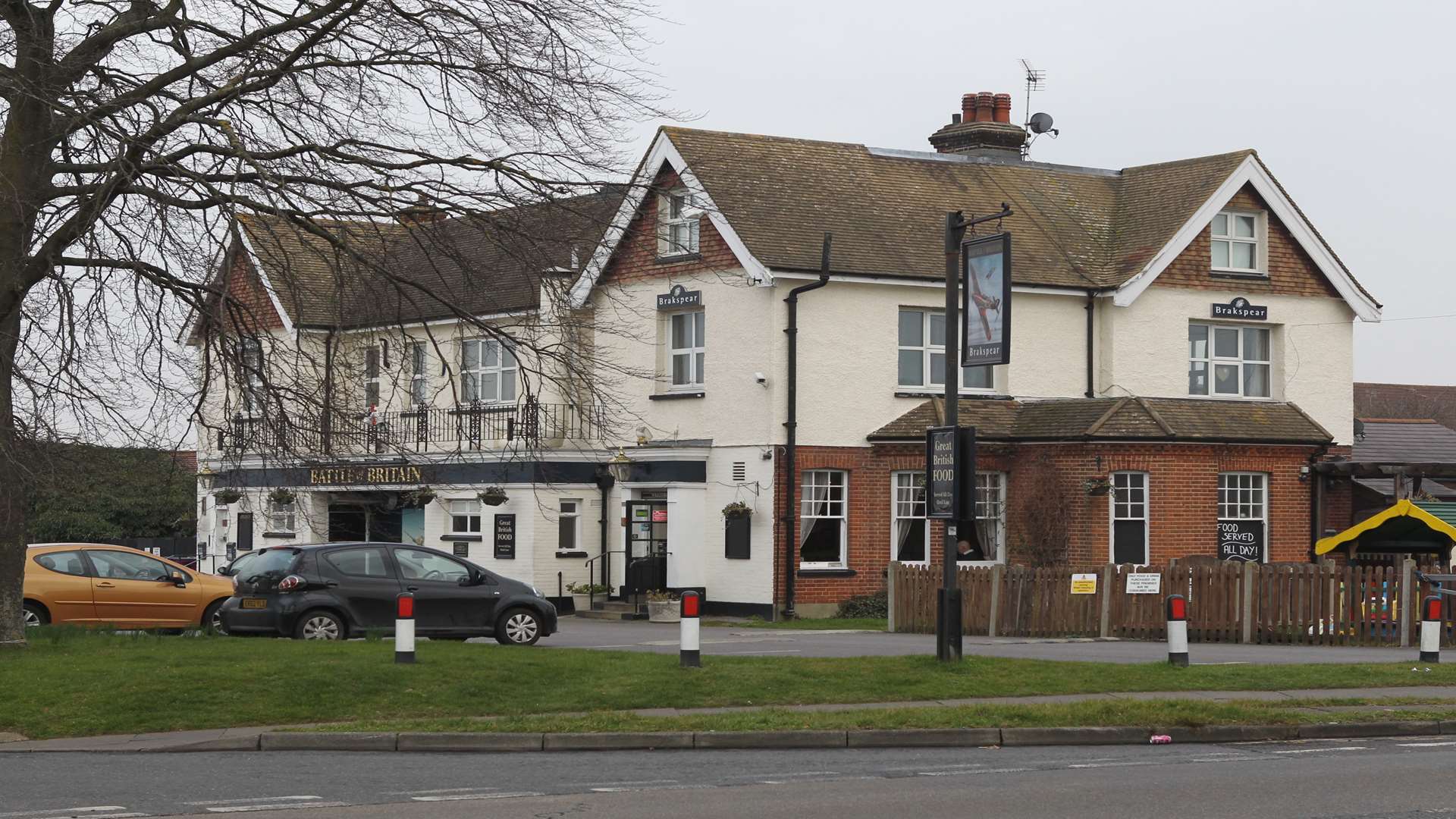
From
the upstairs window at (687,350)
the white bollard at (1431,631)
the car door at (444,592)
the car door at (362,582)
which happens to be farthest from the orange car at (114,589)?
the white bollard at (1431,631)

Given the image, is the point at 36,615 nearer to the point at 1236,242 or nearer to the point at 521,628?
the point at 521,628

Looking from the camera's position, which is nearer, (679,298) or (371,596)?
(371,596)

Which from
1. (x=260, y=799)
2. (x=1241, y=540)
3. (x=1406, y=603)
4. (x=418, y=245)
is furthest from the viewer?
(x=1241, y=540)

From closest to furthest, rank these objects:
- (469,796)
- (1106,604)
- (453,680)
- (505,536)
→ (469,796) < (453,680) < (1106,604) < (505,536)

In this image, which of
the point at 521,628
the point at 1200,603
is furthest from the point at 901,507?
the point at 521,628

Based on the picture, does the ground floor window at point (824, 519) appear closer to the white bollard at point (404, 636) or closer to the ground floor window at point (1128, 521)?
the ground floor window at point (1128, 521)

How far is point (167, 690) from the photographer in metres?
16.3

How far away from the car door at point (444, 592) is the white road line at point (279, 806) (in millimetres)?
12141

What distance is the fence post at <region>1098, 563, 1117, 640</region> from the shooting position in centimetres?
2722

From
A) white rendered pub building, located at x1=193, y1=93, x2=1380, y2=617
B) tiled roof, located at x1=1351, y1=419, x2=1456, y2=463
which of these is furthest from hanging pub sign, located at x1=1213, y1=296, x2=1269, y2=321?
tiled roof, located at x1=1351, y1=419, x2=1456, y2=463

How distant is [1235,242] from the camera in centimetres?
3638

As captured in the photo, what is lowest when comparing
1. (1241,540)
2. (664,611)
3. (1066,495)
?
(664,611)

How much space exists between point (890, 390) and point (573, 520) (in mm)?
7255

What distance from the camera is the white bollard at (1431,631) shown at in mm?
21031
